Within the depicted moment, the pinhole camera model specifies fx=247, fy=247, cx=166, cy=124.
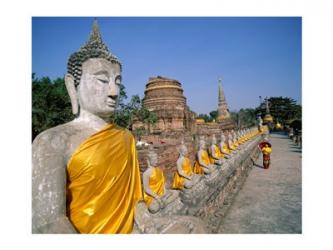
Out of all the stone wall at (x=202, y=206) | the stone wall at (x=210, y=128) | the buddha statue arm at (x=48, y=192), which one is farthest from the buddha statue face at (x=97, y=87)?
the stone wall at (x=210, y=128)

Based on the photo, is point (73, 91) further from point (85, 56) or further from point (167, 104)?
point (167, 104)

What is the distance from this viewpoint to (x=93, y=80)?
5.94 feet

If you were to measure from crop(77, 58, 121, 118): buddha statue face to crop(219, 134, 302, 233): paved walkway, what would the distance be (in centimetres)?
390

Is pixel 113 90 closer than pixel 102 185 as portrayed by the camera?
No

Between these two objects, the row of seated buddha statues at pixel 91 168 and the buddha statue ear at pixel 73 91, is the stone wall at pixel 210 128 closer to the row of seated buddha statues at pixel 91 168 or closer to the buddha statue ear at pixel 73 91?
the row of seated buddha statues at pixel 91 168

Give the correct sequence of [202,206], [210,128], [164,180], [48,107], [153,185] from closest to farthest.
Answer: [153,185] → [202,206] → [164,180] → [48,107] → [210,128]

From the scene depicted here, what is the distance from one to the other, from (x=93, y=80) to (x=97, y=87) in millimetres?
58

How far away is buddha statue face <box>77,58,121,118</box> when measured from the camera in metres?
Result: 1.81

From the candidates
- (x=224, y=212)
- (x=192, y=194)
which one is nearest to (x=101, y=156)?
(x=192, y=194)

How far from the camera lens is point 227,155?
714 centimetres

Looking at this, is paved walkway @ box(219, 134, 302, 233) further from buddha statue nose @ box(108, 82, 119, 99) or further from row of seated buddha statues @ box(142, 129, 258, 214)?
buddha statue nose @ box(108, 82, 119, 99)

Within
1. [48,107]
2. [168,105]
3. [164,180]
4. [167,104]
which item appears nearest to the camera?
[164,180]

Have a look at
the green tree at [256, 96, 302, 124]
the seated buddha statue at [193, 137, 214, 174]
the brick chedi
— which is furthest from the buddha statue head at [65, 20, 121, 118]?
the green tree at [256, 96, 302, 124]

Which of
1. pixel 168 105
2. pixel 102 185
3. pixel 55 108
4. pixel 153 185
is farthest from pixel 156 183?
pixel 168 105
